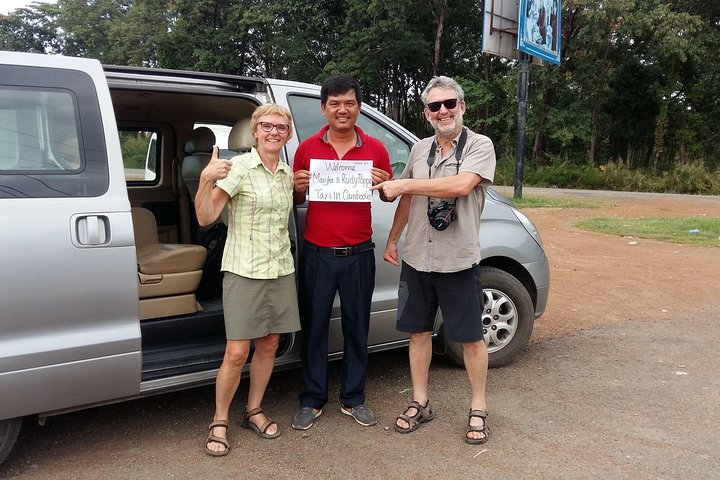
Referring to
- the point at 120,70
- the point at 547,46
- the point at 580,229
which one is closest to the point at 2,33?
the point at 547,46

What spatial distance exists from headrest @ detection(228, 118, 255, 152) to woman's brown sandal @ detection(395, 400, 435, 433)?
174 centimetres

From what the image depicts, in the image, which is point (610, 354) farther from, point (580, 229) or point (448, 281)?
point (580, 229)

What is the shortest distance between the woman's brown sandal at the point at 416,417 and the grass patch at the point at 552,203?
12398mm

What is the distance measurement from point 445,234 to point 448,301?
37 centimetres

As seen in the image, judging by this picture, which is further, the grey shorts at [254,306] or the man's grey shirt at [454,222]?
the man's grey shirt at [454,222]

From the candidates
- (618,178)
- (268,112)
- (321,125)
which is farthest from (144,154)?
(618,178)

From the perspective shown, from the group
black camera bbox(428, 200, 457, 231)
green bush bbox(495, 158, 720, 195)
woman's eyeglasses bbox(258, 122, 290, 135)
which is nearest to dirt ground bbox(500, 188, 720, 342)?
black camera bbox(428, 200, 457, 231)

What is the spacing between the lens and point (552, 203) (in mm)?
15789

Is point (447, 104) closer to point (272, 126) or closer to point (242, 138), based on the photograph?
point (272, 126)

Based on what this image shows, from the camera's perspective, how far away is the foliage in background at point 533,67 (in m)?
22.2

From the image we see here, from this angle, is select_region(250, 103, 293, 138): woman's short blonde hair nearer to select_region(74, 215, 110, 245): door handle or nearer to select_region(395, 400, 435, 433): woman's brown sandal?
select_region(74, 215, 110, 245): door handle

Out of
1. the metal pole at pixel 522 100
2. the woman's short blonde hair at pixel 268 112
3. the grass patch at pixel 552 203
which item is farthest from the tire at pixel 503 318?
the metal pole at pixel 522 100

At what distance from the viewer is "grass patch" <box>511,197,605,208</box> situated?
15.4m

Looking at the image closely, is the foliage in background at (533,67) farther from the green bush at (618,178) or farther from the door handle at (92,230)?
the door handle at (92,230)
